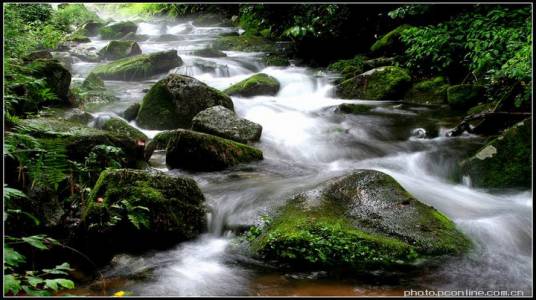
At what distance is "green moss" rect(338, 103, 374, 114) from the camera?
9.70 metres

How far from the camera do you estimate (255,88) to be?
1140 cm

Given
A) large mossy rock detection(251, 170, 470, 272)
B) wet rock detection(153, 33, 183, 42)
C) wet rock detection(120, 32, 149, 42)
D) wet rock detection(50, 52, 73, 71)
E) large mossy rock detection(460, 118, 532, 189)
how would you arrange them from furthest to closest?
wet rock detection(120, 32, 149, 42) → wet rock detection(153, 33, 183, 42) → wet rock detection(50, 52, 73, 71) → large mossy rock detection(460, 118, 532, 189) → large mossy rock detection(251, 170, 470, 272)

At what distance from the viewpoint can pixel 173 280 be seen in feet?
11.8

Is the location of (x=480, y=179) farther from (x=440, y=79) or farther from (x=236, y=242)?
(x=440, y=79)

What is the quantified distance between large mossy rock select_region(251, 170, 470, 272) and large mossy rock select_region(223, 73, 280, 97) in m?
7.01

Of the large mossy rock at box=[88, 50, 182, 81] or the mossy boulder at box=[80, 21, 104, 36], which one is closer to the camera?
the large mossy rock at box=[88, 50, 182, 81]

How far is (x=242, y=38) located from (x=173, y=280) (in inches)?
682

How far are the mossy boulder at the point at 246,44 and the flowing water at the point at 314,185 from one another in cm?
630

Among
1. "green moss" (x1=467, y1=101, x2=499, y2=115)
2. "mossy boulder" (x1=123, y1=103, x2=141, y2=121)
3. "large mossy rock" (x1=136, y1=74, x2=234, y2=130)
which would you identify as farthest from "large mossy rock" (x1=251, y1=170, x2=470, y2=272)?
"mossy boulder" (x1=123, y1=103, x2=141, y2=121)

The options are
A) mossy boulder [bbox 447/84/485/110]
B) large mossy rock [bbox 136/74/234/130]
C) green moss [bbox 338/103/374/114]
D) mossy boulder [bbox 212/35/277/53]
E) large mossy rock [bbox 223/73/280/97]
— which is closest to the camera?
large mossy rock [bbox 136/74/234/130]

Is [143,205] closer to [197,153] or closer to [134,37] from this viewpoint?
[197,153]

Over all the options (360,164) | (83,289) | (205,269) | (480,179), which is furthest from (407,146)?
(83,289)

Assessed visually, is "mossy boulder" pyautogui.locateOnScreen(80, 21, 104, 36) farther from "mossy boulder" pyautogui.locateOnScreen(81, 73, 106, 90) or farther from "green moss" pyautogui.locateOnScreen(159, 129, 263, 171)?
"green moss" pyautogui.locateOnScreen(159, 129, 263, 171)

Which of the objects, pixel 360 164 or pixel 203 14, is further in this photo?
pixel 203 14
